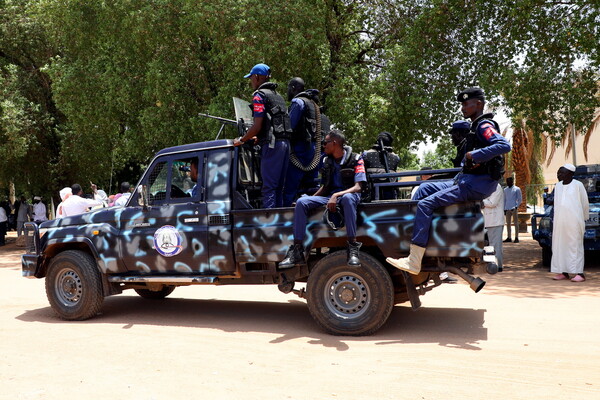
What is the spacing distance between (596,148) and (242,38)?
121 ft

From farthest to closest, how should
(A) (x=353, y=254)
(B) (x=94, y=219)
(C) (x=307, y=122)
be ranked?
(B) (x=94, y=219), (C) (x=307, y=122), (A) (x=353, y=254)

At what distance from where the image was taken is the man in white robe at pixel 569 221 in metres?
9.97

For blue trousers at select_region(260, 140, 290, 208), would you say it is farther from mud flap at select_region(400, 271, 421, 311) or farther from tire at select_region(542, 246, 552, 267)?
tire at select_region(542, 246, 552, 267)

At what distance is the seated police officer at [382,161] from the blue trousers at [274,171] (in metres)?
1.29

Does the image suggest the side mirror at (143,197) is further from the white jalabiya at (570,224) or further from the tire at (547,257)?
the tire at (547,257)

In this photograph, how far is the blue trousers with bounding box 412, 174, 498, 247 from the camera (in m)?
5.79

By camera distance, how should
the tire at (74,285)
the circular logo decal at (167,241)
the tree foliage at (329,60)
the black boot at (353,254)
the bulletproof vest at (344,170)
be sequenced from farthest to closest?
the tree foliage at (329,60) < the tire at (74,285) < the circular logo decal at (167,241) < the bulletproof vest at (344,170) < the black boot at (353,254)

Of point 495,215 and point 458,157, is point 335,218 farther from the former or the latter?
point 495,215

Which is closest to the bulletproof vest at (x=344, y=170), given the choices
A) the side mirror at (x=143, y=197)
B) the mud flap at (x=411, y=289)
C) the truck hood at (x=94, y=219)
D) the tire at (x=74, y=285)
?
the mud flap at (x=411, y=289)

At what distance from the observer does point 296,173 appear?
280 inches

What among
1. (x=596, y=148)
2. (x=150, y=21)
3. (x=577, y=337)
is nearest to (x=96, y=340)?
(x=577, y=337)

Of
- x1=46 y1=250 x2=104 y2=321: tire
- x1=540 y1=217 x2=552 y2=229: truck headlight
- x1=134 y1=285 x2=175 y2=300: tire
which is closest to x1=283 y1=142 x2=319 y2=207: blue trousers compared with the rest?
x1=46 y1=250 x2=104 y2=321: tire

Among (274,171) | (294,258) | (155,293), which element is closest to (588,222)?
(274,171)

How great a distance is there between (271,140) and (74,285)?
3.23m
